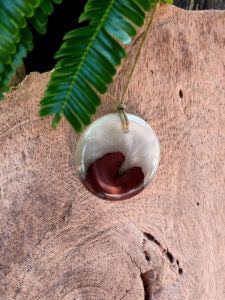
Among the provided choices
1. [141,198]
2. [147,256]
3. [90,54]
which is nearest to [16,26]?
[90,54]

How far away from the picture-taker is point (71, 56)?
1.00 metres

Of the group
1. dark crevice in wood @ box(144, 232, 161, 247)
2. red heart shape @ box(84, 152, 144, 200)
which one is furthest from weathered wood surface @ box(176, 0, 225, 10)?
dark crevice in wood @ box(144, 232, 161, 247)

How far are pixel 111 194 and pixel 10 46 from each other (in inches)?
18.6

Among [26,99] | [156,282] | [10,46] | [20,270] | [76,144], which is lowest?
[156,282]

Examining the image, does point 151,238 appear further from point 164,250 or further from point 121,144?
point 121,144


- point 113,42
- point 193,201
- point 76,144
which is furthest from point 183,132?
point 113,42

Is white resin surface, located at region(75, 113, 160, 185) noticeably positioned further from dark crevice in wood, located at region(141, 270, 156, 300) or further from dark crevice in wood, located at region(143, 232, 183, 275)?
dark crevice in wood, located at region(141, 270, 156, 300)

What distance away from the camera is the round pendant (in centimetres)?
120

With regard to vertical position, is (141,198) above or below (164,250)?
above

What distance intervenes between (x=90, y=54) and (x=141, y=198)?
487mm

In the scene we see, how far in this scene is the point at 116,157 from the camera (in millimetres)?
1221

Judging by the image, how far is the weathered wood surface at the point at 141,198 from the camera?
120cm

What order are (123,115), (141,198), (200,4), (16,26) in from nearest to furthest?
(16,26) < (123,115) < (141,198) < (200,4)

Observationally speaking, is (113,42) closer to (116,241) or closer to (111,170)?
(111,170)
